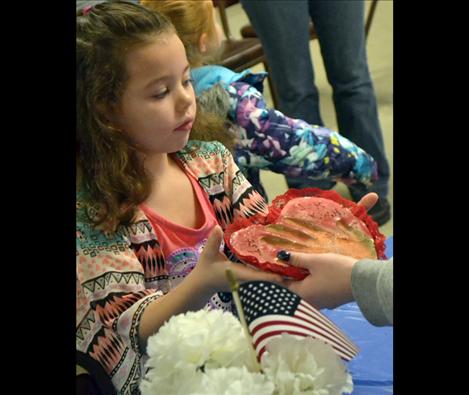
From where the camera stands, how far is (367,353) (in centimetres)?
139

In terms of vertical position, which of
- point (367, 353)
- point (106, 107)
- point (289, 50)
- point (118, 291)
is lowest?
point (367, 353)

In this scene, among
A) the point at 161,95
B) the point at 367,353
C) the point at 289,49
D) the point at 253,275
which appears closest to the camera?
the point at 253,275

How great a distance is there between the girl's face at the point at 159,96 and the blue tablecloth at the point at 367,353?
1.29 ft

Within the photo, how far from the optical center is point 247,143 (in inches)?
71.0

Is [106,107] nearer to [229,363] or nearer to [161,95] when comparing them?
[161,95]

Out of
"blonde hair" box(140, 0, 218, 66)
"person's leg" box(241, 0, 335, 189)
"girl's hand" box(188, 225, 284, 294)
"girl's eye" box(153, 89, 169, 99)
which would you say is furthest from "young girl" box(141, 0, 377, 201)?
"girl's hand" box(188, 225, 284, 294)

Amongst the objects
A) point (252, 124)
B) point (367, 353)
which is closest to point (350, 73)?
point (252, 124)

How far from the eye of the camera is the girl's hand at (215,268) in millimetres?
1014

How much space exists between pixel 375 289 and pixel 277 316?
114 mm

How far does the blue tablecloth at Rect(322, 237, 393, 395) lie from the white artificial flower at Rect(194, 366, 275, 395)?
517 mm

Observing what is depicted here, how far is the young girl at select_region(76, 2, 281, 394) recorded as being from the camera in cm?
116
